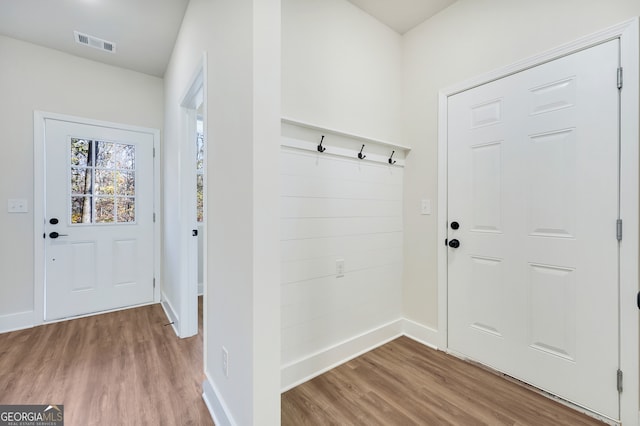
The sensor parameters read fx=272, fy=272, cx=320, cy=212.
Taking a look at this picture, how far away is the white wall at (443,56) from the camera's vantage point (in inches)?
63.9

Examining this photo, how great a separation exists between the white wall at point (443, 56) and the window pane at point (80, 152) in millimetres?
3394

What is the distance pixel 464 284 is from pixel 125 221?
11.9 feet

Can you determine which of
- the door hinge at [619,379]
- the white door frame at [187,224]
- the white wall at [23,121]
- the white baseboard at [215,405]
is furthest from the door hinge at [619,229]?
the white wall at [23,121]

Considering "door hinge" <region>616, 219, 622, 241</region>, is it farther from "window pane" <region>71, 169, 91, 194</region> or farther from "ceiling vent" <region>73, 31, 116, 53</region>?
"window pane" <region>71, 169, 91, 194</region>

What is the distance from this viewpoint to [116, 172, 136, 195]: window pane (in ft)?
10.4

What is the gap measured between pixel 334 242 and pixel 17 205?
10.3 feet

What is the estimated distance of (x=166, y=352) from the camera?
7.23 ft

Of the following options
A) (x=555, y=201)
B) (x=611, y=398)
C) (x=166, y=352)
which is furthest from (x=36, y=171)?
(x=611, y=398)

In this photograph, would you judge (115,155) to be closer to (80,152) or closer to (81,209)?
(80,152)

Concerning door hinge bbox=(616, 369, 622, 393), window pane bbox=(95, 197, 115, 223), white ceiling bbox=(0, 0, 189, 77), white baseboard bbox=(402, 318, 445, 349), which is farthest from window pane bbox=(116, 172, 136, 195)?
door hinge bbox=(616, 369, 622, 393)

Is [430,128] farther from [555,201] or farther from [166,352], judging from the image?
[166,352]

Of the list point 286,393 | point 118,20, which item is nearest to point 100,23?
point 118,20

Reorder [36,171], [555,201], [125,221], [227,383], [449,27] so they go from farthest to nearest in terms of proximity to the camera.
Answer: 1. [125,221]
2. [36,171]
3. [449,27]
4. [555,201]
5. [227,383]

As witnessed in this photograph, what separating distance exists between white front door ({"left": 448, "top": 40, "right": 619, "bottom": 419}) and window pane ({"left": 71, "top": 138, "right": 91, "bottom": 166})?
371 centimetres
